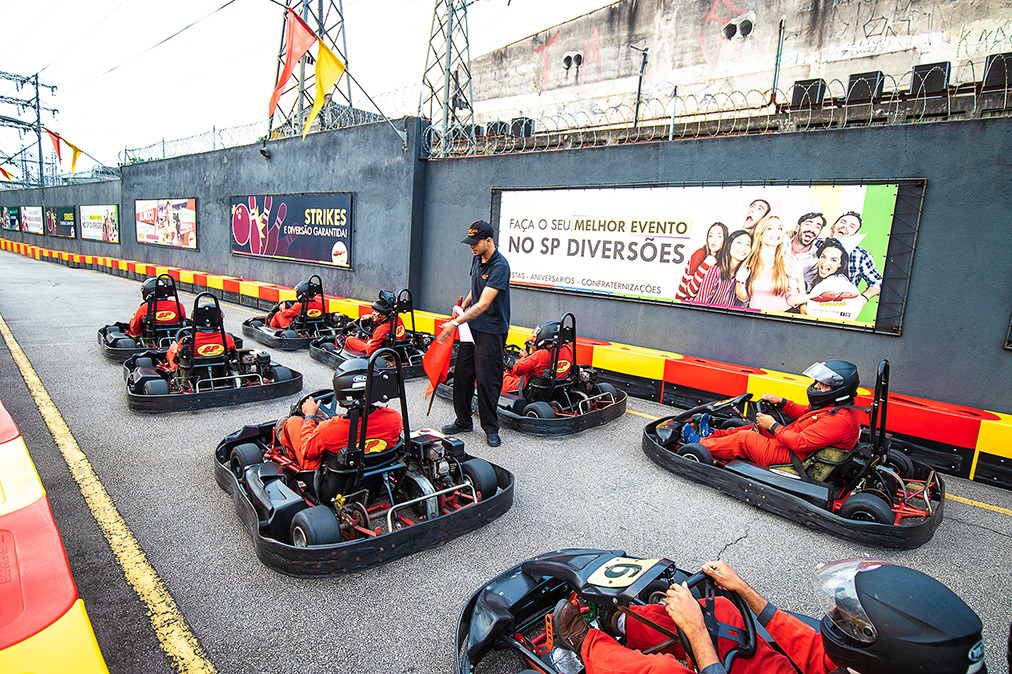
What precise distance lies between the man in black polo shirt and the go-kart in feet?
8.77

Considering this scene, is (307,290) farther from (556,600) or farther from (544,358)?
(556,600)

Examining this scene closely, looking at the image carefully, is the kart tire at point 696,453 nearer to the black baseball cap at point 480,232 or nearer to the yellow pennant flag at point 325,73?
the black baseball cap at point 480,232

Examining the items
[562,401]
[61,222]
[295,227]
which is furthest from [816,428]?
[61,222]

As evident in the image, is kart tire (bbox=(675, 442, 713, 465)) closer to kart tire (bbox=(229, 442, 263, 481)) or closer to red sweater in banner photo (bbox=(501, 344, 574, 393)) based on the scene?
red sweater in banner photo (bbox=(501, 344, 574, 393))

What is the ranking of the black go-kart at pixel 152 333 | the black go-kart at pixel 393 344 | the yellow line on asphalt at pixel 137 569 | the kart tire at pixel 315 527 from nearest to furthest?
the yellow line on asphalt at pixel 137 569
the kart tire at pixel 315 527
the black go-kart at pixel 152 333
the black go-kart at pixel 393 344

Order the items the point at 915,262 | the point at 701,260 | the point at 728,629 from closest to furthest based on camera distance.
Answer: the point at 728,629, the point at 915,262, the point at 701,260

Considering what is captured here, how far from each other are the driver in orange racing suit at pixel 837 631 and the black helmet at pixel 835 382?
101 inches

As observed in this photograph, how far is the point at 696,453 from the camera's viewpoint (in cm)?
461

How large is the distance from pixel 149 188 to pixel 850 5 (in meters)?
23.0

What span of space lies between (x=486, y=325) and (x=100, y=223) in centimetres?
2836

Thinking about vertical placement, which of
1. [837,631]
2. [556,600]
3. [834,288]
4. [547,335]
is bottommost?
[556,600]

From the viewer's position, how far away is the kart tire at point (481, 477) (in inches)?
149

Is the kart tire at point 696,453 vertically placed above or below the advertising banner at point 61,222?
below

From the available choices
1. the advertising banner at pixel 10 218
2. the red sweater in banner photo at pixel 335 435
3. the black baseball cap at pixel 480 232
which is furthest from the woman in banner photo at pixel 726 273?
the advertising banner at pixel 10 218
